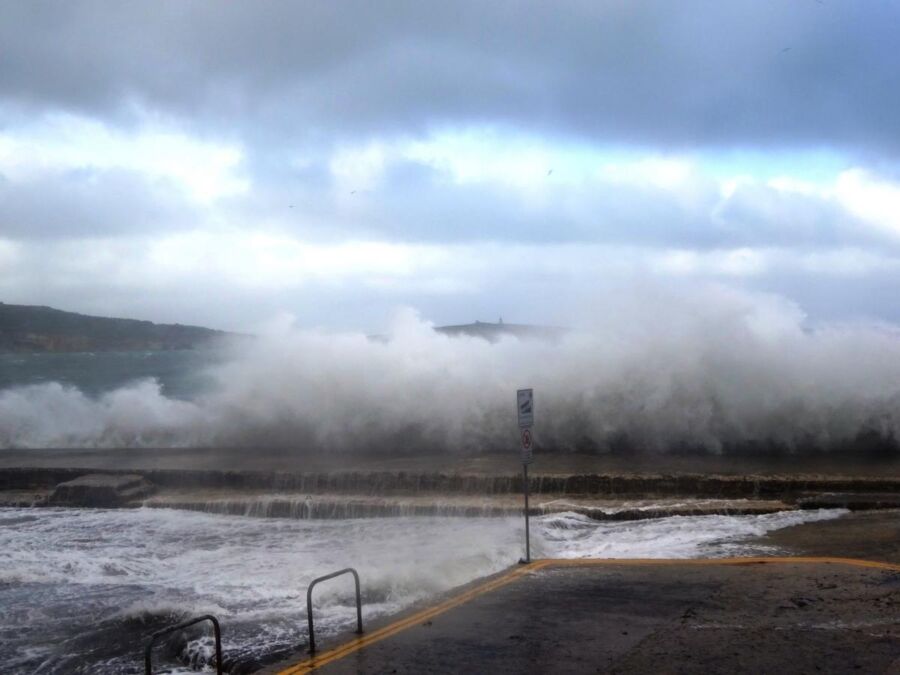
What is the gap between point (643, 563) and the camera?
9.62 meters

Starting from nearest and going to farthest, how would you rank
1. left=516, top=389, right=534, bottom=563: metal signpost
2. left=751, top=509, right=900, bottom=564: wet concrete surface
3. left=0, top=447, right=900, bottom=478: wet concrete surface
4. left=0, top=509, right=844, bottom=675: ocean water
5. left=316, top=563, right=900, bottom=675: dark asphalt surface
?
left=316, top=563, right=900, bottom=675: dark asphalt surface → left=0, top=509, right=844, bottom=675: ocean water → left=751, top=509, right=900, bottom=564: wet concrete surface → left=516, top=389, right=534, bottom=563: metal signpost → left=0, top=447, right=900, bottom=478: wet concrete surface

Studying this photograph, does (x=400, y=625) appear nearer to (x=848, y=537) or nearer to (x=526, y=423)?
(x=526, y=423)

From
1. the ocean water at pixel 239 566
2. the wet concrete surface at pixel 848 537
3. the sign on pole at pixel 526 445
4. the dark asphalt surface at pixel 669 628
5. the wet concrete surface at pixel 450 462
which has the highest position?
the sign on pole at pixel 526 445

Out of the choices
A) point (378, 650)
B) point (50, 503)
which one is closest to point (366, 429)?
point (50, 503)

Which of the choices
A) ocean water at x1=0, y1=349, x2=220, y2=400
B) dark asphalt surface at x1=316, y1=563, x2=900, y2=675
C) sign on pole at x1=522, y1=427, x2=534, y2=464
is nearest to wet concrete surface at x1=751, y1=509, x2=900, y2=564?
dark asphalt surface at x1=316, y1=563, x2=900, y2=675

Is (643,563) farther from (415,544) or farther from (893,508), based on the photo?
(893,508)

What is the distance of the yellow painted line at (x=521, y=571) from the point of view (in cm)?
664

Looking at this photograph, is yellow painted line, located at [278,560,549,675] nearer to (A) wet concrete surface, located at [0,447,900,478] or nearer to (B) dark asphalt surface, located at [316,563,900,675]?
(B) dark asphalt surface, located at [316,563,900,675]

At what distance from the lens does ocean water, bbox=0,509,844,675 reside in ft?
27.2

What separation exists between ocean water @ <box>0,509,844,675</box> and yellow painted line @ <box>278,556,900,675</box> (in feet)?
1.55

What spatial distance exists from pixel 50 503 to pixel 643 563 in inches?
486

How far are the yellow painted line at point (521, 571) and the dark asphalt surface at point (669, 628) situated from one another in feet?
0.46

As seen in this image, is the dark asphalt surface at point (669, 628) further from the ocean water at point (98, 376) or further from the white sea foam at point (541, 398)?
the ocean water at point (98, 376)

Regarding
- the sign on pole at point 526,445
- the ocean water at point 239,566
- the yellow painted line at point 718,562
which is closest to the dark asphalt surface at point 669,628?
the yellow painted line at point 718,562
